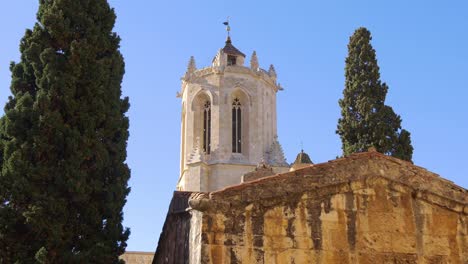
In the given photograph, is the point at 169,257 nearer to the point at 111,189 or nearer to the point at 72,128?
Answer: the point at 111,189

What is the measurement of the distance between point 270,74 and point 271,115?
434 centimetres

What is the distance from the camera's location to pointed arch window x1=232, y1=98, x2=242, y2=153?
2086 inches

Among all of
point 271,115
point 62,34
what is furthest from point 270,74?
point 62,34

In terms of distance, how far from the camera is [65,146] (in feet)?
40.9

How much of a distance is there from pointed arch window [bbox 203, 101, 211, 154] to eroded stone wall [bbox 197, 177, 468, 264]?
44.1m

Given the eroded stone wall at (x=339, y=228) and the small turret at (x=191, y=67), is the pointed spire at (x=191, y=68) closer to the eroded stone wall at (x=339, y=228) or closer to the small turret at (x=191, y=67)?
the small turret at (x=191, y=67)

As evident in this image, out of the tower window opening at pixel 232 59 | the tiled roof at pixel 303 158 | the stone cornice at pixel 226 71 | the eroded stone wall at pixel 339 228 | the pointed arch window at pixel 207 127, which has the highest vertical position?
the tower window opening at pixel 232 59

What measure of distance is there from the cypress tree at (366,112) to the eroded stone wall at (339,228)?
14.9 metres

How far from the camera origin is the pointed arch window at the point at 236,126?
53.0m

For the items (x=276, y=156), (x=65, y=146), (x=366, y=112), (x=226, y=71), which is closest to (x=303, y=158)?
(x=276, y=156)

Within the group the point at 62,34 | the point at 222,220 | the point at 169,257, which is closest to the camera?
the point at 222,220

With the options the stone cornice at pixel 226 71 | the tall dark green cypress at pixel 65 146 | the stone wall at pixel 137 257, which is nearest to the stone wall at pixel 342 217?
the tall dark green cypress at pixel 65 146

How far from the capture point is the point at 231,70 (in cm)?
5522

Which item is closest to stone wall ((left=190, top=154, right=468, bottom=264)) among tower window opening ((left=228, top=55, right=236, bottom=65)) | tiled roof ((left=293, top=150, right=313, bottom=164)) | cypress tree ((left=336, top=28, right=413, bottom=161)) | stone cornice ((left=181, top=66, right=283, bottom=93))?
cypress tree ((left=336, top=28, right=413, bottom=161))
